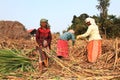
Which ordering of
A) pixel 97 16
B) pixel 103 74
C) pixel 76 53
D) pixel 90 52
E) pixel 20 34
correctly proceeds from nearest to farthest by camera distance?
pixel 103 74 < pixel 90 52 < pixel 76 53 < pixel 20 34 < pixel 97 16

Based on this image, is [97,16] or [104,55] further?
[97,16]

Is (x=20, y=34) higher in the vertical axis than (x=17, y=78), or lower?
higher

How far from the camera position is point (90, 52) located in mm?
9258

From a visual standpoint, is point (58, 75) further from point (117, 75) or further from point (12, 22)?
point (12, 22)

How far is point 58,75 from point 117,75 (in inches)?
46.9

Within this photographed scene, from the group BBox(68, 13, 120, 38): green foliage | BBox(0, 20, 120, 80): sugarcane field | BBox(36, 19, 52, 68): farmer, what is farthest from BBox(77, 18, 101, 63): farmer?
BBox(68, 13, 120, 38): green foliage

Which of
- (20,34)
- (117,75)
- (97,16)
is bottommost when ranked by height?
(117,75)

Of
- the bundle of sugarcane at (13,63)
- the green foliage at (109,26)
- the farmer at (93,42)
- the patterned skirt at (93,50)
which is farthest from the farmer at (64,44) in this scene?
the green foliage at (109,26)

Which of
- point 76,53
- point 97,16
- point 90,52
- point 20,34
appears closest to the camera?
point 90,52

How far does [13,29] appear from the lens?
67.1ft

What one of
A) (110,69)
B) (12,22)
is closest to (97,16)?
(12,22)

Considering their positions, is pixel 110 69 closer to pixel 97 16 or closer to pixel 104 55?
pixel 104 55

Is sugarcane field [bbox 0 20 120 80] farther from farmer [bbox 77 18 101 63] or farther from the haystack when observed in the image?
the haystack

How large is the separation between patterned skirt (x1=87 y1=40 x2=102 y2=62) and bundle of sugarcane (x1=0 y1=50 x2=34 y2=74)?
1.74 meters
